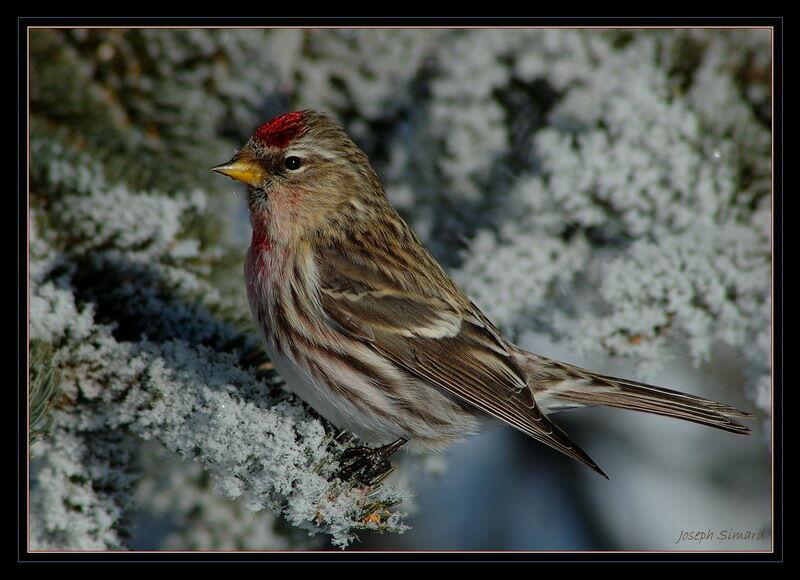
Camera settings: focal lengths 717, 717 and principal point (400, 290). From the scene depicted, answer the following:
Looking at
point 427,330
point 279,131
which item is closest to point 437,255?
point 427,330

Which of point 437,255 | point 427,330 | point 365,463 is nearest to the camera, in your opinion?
point 365,463

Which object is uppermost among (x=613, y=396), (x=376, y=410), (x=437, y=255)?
(x=437, y=255)

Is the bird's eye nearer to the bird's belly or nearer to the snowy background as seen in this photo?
the snowy background

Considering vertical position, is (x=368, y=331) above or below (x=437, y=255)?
below

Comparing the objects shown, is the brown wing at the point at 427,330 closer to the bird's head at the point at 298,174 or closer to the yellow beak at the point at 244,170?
the bird's head at the point at 298,174

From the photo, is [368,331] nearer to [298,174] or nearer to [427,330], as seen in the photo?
[427,330]
